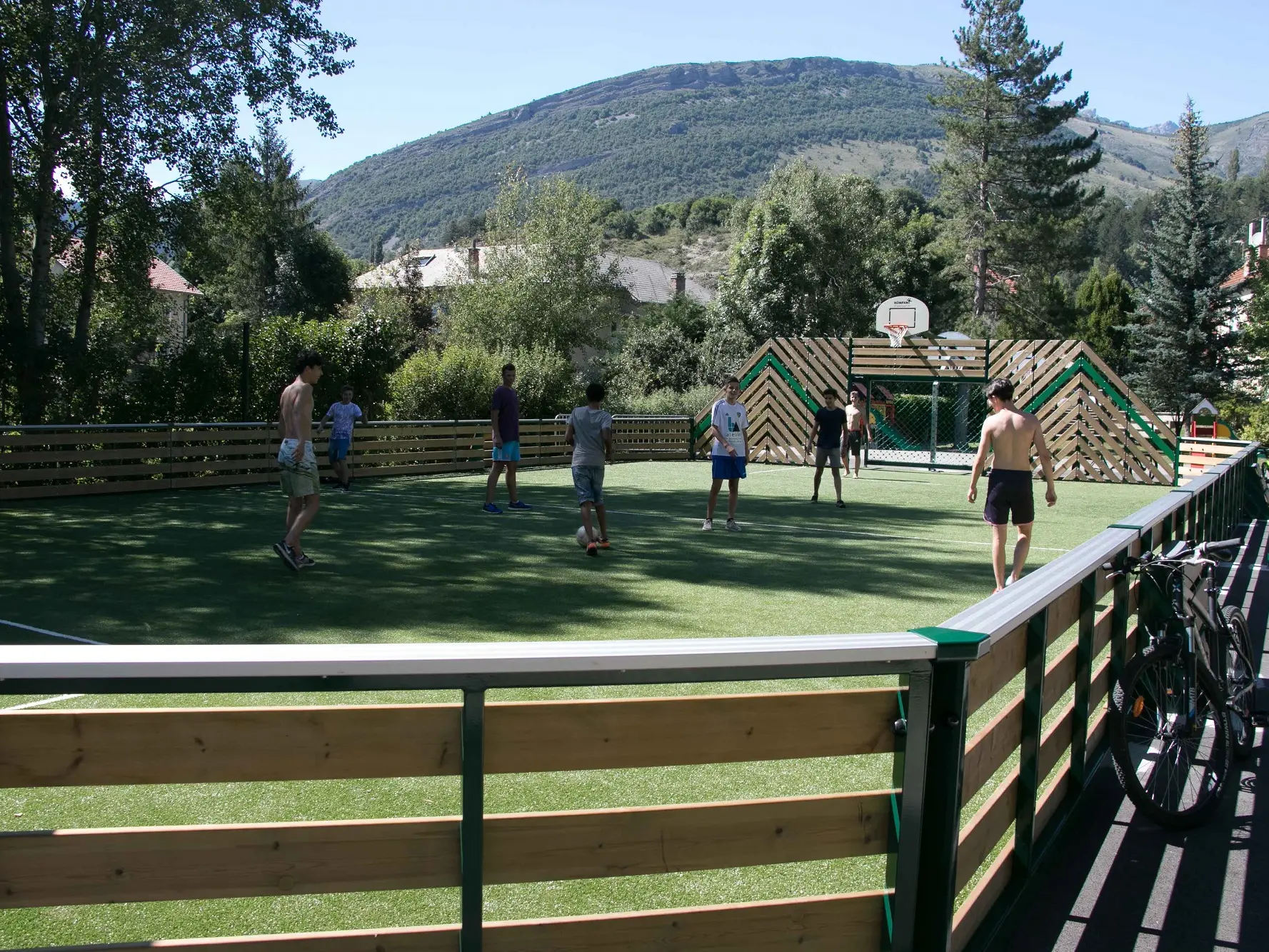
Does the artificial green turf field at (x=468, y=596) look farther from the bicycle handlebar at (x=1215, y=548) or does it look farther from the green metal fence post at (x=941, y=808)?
the bicycle handlebar at (x=1215, y=548)

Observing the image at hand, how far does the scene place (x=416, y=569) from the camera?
1063 cm

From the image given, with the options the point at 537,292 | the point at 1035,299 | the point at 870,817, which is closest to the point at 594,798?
the point at 870,817

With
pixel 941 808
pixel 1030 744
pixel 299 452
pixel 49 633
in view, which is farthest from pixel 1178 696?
pixel 299 452

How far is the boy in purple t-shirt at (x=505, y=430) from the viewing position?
15250mm

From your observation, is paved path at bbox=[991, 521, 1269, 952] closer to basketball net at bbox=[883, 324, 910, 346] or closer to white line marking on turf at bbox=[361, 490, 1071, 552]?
white line marking on turf at bbox=[361, 490, 1071, 552]

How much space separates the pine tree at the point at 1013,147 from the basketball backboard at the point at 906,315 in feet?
64.1

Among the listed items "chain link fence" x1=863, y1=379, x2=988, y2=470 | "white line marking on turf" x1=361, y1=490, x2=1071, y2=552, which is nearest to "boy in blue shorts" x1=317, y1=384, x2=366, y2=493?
"white line marking on turf" x1=361, y1=490, x2=1071, y2=552

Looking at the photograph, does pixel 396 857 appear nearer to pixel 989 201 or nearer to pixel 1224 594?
pixel 1224 594

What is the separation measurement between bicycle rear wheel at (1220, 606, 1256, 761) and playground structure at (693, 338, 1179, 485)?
2033 cm

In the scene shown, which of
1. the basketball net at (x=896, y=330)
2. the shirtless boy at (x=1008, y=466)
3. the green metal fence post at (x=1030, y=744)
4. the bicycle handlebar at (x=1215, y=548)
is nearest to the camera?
the green metal fence post at (x=1030, y=744)

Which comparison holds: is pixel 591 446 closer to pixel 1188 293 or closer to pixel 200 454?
pixel 200 454

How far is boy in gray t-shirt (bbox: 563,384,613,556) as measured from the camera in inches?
451

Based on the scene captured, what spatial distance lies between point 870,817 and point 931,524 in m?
13.1

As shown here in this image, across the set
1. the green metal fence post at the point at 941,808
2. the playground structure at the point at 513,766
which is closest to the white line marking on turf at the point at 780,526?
the green metal fence post at the point at 941,808
